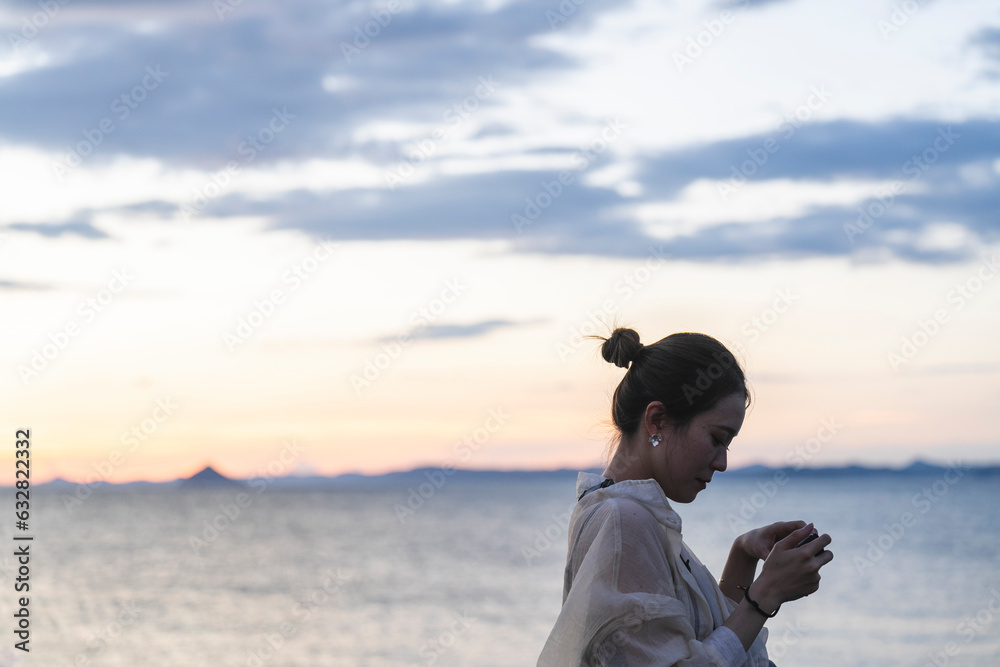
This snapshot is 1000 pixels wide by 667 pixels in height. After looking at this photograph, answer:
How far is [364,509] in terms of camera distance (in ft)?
243

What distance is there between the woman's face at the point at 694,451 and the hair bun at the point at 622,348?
0.81 ft

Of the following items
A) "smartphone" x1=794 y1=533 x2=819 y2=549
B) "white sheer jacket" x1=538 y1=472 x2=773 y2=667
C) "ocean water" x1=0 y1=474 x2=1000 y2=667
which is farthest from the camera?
"ocean water" x1=0 y1=474 x2=1000 y2=667

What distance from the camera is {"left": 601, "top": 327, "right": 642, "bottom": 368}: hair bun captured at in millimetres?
2592

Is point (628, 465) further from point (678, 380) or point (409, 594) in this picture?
point (409, 594)

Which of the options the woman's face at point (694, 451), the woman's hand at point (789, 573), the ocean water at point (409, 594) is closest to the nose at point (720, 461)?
the woman's face at point (694, 451)

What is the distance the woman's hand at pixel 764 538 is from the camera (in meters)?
2.57

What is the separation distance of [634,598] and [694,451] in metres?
0.40

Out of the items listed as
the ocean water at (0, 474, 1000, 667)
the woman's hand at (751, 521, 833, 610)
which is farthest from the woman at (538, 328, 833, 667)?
the ocean water at (0, 474, 1000, 667)

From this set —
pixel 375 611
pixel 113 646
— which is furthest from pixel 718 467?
pixel 375 611

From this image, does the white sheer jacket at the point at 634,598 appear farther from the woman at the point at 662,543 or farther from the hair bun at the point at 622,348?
the hair bun at the point at 622,348

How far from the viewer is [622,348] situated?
2.59 metres

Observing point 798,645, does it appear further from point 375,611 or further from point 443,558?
point 443,558

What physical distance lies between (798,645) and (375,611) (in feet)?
31.7

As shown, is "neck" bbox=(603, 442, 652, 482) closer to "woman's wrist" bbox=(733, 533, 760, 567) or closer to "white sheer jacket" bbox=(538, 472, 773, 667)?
"white sheer jacket" bbox=(538, 472, 773, 667)
